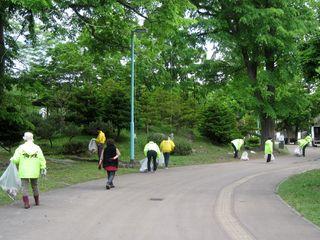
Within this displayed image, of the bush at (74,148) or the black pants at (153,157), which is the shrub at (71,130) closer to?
the bush at (74,148)

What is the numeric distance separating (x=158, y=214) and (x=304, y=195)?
5.05 metres

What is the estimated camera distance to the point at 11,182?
1302 cm

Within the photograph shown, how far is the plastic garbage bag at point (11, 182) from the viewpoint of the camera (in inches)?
511

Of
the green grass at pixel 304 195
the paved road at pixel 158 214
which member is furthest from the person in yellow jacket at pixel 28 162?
the green grass at pixel 304 195

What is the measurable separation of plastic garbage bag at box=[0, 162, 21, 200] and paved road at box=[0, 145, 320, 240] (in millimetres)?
531

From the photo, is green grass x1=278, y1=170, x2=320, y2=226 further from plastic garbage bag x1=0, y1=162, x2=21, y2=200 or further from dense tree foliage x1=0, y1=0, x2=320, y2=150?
dense tree foliage x1=0, y1=0, x2=320, y2=150

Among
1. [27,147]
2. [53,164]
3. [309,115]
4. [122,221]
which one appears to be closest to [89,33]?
[53,164]

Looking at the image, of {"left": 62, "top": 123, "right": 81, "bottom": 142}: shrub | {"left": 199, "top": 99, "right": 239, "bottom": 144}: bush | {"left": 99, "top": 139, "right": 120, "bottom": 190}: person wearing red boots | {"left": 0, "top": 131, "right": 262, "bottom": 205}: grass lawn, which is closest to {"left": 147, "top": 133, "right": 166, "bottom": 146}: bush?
{"left": 0, "top": 131, "right": 262, "bottom": 205}: grass lawn

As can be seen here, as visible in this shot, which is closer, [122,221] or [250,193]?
[122,221]

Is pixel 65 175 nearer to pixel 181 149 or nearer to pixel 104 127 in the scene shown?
pixel 181 149

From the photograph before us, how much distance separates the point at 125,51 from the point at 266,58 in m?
14.7

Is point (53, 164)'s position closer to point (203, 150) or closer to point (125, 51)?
point (125, 51)

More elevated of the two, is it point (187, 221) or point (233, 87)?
A: point (233, 87)

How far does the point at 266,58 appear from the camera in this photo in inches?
1555
